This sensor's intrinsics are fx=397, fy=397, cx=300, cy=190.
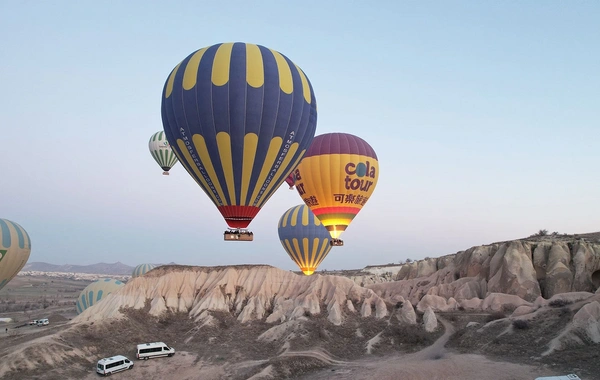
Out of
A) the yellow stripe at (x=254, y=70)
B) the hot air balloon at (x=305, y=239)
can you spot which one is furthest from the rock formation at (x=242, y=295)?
the yellow stripe at (x=254, y=70)

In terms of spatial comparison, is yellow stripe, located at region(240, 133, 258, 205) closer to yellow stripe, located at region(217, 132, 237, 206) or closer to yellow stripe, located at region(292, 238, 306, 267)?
yellow stripe, located at region(217, 132, 237, 206)

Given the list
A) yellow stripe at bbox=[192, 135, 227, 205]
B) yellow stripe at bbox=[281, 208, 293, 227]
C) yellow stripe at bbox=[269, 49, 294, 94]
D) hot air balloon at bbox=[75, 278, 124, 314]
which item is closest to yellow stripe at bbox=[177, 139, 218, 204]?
yellow stripe at bbox=[192, 135, 227, 205]

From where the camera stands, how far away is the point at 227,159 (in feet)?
85.0

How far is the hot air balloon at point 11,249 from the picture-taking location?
148 ft

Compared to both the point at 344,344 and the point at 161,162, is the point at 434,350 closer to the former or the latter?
the point at 344,344

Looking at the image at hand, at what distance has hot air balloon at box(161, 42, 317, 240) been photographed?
2553 cm

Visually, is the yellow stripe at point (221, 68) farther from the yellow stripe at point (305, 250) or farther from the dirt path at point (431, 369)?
the yellow stripe at point (305, 250)

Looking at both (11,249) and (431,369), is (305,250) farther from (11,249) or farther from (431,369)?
(11,249)

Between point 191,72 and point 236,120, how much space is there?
176 inches

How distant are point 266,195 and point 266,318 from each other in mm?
13556

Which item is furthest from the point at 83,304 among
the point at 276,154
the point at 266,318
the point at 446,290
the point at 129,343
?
the point at 446,290

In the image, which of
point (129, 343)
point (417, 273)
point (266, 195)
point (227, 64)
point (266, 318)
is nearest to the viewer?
point (227, 64)

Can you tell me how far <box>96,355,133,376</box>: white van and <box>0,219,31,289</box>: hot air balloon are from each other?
90.3ft

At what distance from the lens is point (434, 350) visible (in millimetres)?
26781
